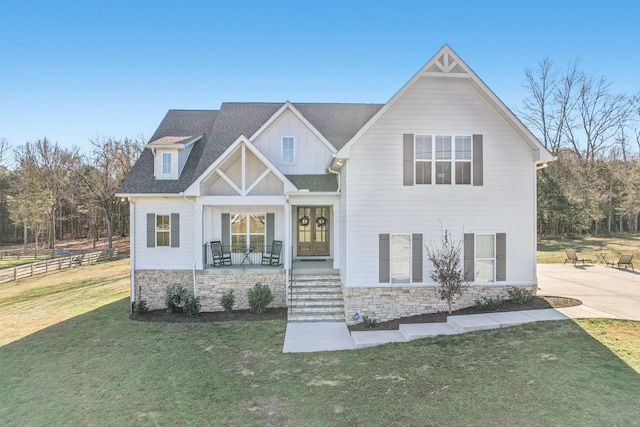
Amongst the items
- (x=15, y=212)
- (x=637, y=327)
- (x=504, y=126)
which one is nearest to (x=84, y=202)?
(x=15, y=212)

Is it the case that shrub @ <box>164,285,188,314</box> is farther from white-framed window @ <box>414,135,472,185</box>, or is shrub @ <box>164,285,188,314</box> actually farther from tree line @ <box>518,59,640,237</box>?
tree line @ <box>518,59,640,237</box>

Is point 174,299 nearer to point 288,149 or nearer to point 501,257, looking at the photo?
point 288,149

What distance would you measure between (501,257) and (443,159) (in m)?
3.62

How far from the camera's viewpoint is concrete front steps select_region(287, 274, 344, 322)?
10.8 meters

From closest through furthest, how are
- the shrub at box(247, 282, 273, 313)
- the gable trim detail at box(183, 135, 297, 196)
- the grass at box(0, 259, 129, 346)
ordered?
the shrub at box(247, 282, 273, 313) → the gable trim detail at box(183, 135, 297, 196) → the grass at box(0, 259, 129, 346)

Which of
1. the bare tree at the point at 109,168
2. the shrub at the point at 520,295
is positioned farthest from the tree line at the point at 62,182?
the shrub at the point at 520,295

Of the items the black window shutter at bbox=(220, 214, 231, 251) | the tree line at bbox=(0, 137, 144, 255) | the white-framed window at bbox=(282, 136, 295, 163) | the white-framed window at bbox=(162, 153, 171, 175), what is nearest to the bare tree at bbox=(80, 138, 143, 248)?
the tree line at bbox=(0, 137, 144, 255)

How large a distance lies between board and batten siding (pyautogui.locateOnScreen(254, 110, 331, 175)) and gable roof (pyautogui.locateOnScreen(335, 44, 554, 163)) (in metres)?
3.94

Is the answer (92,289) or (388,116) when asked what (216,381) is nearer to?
(388,116)

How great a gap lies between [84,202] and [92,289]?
30075 millimetres

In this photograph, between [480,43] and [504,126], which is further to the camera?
[480,43]

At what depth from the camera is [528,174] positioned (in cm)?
1046

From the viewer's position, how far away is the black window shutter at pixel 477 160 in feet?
34.2

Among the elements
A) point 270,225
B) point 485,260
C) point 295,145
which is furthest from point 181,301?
point 485,260
